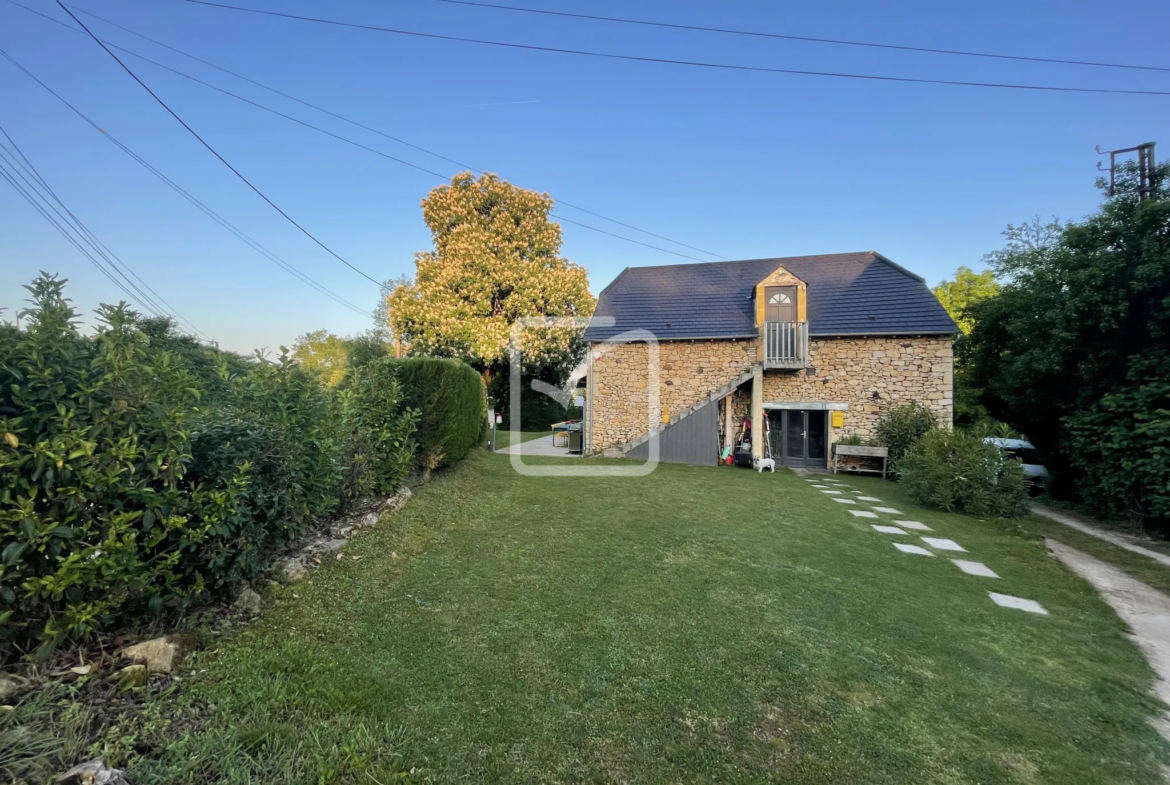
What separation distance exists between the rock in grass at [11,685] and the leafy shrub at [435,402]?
424cm

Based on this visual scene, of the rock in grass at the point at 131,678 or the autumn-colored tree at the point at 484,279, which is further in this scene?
the autumn-colored tree at the point at 484,279

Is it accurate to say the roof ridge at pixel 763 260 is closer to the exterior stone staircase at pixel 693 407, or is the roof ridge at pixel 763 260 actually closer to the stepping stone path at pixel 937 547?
the exterior stone staircase at pixel 693 407

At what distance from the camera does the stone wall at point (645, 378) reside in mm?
14484

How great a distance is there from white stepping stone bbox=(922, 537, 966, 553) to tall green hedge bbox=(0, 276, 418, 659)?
24.2 feet

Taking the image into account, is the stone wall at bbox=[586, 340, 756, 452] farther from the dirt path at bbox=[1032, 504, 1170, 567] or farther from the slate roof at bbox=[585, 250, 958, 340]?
the dirt path at bbox=[1032, 504, 1170, 567]

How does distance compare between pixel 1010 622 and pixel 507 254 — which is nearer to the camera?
pixel 1010 622

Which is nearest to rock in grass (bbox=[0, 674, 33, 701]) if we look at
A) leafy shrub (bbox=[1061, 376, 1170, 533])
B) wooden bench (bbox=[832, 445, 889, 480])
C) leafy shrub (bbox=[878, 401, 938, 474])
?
leafy shrub (bbox=[1061, 376, 1170, 533])

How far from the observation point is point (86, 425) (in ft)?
6.90

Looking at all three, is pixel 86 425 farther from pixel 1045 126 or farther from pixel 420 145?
pixel 1045 126

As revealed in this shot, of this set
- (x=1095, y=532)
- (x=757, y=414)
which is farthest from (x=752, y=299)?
(x=1095, y=532)

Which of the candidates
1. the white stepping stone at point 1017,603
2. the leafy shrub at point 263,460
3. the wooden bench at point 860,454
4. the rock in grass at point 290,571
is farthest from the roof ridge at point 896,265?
the rock in grass at point 290,571

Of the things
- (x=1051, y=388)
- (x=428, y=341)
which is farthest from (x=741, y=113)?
(x=428, y=341)

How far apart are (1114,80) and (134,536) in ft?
47.2

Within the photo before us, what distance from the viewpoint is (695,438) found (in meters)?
13.7
